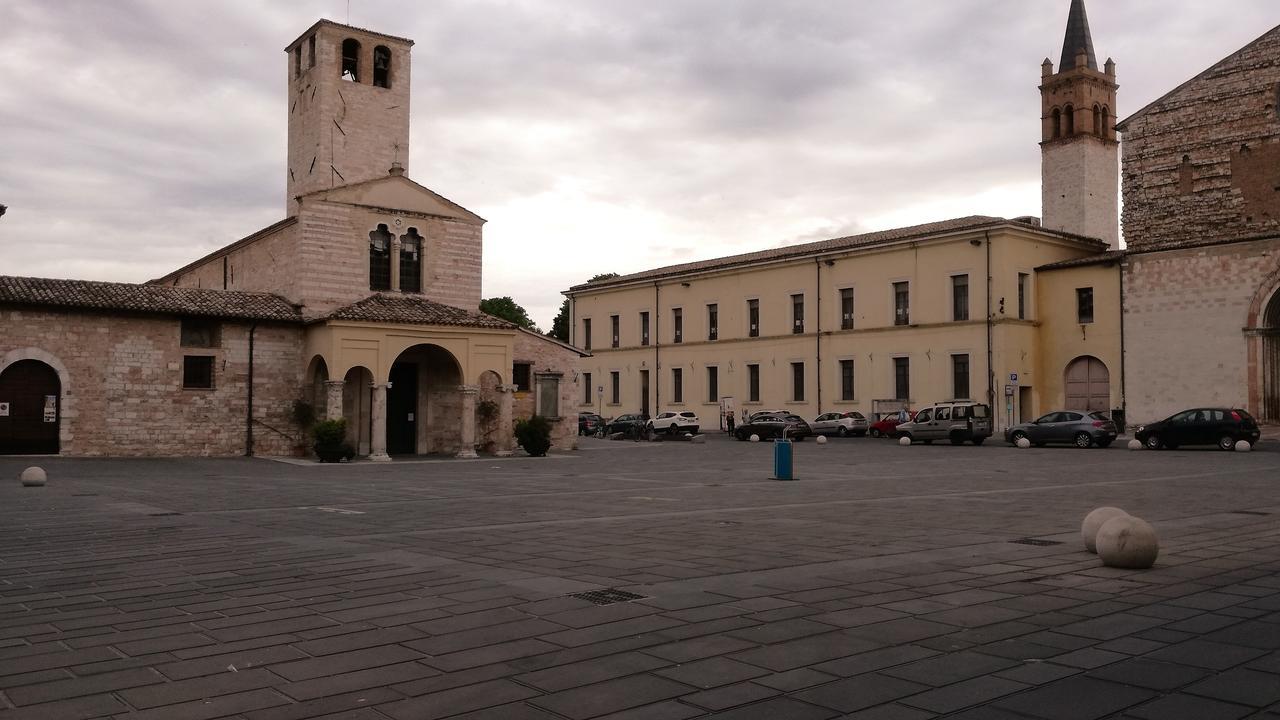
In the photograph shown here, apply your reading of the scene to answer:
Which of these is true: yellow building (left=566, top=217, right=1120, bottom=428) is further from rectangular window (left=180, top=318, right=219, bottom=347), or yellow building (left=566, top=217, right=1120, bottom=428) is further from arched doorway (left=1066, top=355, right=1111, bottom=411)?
rectangular window (left=180, top=318, right=219, bottom=347)

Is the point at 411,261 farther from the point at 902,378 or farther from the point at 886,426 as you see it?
the point at 902,378

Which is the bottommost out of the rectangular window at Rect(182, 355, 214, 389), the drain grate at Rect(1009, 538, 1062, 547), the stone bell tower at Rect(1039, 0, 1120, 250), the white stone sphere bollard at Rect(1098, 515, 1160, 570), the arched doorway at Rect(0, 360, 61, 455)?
the drain grate at Rect(1009, 538, 1062, 547)

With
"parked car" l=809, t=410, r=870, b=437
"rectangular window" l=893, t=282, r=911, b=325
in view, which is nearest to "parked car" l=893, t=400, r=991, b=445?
"parked car" l=809, t=410, r=870, b=437

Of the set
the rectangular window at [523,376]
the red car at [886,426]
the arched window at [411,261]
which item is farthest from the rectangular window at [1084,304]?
the arched window at [411,261]

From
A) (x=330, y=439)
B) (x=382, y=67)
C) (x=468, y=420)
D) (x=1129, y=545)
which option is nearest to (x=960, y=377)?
(x=468, y=420)

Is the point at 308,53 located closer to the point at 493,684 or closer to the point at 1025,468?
the point at 1025,468

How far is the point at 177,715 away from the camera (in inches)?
183

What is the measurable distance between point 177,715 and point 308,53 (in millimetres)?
34928

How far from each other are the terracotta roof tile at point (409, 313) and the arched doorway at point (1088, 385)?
26.4 metres

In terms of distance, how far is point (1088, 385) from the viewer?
4478 cm

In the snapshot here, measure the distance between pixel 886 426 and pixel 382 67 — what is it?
27012 mm

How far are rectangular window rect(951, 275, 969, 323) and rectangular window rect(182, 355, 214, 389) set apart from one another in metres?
32.3

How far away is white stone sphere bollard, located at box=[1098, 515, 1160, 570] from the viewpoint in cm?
862

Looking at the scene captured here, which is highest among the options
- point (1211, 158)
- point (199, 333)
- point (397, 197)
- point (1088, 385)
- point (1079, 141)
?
point (1079, 141)
